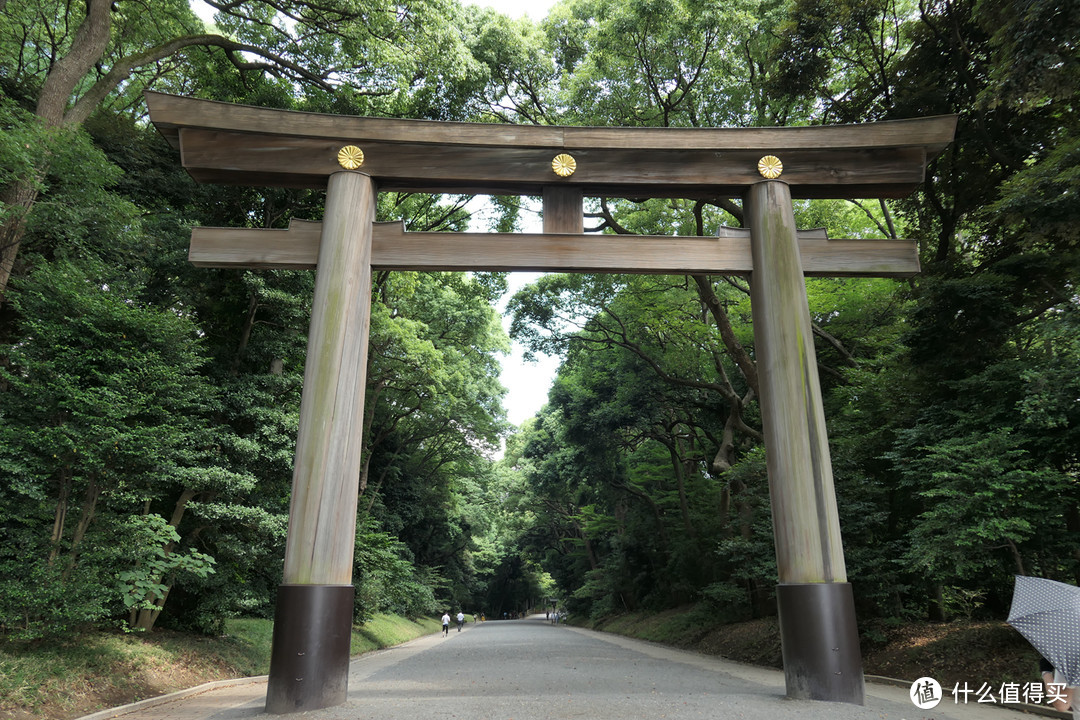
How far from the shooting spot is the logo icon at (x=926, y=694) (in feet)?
20.9

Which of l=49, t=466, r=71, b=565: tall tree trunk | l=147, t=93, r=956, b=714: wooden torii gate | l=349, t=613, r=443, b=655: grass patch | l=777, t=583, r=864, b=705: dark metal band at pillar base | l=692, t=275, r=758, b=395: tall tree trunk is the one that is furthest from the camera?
l=349, t=613, r=443, b=655: grass patch

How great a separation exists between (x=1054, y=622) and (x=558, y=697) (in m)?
3.90

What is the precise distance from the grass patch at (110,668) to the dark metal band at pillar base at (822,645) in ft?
23.6

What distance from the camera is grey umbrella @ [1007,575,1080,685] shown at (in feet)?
12.0

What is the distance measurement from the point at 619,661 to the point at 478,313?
12.9 meters

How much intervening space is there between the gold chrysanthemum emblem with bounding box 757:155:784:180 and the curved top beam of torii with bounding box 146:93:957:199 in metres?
0.06

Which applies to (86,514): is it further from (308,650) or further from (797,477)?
(797,477)

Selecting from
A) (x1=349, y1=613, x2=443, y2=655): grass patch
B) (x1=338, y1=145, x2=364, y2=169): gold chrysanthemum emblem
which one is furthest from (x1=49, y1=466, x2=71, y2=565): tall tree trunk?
(x1=349, y1=613, x2=443, y2=655): grass patch

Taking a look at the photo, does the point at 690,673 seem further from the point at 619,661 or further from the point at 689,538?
the point at 689,538

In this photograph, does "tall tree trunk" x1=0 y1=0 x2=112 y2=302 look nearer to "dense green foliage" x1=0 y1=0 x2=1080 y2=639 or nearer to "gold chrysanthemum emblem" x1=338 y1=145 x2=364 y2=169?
"dense green foliage" x1=0 y1=0 x2=1080 y2=639

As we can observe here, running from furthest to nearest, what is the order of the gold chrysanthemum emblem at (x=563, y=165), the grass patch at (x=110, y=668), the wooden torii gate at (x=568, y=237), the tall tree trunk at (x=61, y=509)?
the tall tree trunk at (x=61, y=509) → the gold chrysanthemum emblem at (x=563, y=165) → the grass patch at (x=110, y=668) → the wooden torii gate at (x=568, y=237)

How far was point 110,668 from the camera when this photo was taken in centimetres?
743

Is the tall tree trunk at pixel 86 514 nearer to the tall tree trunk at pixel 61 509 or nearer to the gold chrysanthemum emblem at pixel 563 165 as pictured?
the tall tree trunk at pixel 61 509

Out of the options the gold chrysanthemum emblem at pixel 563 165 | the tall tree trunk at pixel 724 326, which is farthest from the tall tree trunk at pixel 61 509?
the tall tree trunk at pixel 724 326
